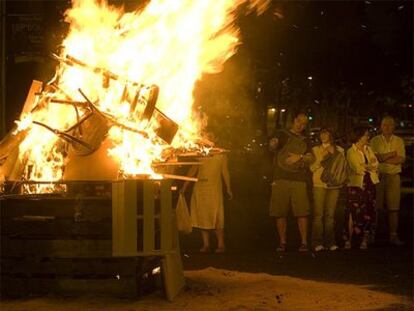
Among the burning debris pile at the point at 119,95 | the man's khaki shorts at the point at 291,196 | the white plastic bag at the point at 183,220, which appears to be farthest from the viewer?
the man's khaki shorts at the point at 291,196

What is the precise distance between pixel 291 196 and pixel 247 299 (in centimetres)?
419

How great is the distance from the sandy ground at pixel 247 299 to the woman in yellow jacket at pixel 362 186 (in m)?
3.35

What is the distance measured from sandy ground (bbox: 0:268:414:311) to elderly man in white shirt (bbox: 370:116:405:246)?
400 centimetres

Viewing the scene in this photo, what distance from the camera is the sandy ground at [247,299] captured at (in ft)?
24.6

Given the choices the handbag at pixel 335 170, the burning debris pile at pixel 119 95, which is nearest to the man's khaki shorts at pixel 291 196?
the handbag at pixel 335 170

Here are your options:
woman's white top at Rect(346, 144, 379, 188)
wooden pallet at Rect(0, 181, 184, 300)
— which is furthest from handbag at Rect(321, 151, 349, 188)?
wooden pallet at Rect(0, 181, 184, 300)

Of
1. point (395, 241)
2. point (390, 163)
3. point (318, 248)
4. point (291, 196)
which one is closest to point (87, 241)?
point (291, 196)

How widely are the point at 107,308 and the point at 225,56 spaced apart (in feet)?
11.5

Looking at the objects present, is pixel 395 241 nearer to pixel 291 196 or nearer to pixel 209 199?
pixel 291 196

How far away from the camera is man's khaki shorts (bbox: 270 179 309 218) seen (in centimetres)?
1183

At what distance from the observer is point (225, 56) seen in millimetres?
9312

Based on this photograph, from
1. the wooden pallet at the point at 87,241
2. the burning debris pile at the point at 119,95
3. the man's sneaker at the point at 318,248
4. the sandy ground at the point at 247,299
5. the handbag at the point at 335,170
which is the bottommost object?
the sandy ground at the point at 247,299

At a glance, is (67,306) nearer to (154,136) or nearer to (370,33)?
(154,136)

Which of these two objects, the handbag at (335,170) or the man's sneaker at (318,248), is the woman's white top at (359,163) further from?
the man's sneaker at (318,248)
